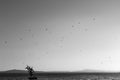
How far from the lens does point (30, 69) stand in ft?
146

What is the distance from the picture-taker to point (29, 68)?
147ft

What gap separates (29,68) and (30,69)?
35 cm

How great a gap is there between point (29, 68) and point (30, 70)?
15.5 inches

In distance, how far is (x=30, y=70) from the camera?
44.8 metres

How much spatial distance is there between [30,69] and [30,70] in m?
0.38
